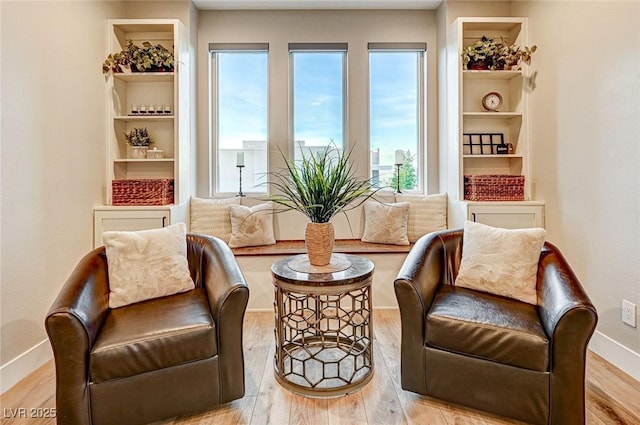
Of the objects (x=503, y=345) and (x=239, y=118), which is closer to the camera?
(x=503, y=345)

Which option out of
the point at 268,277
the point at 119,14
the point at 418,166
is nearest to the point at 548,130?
the point at 418,166

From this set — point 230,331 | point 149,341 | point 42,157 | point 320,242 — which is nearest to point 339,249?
point 320,242

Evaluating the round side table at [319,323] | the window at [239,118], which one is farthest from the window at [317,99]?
the round side table at [319,323]

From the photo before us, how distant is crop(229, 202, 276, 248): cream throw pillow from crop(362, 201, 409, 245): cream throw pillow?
37.0 inches

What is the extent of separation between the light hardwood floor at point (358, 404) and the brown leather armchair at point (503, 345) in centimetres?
10

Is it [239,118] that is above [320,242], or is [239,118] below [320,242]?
above

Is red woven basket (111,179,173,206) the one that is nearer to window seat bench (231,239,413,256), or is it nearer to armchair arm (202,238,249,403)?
window seat bench (231,239,413,256)

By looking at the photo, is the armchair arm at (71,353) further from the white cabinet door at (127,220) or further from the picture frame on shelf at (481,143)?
the picture frame on shelf at (481,143)

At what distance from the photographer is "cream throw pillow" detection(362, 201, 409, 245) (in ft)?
10.9

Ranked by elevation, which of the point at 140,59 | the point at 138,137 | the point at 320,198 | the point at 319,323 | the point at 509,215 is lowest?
the point at 319,323

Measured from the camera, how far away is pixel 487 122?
3395 millimetres

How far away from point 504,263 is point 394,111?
2.19 meters

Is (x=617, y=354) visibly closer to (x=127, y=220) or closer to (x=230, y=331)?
(x=230, y=331)

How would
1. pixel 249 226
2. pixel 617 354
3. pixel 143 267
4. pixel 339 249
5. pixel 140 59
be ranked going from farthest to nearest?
pixel 249 226 → pixel 339 249 → pixel 140 59 → pixel 617 354 → pixel 143 267
